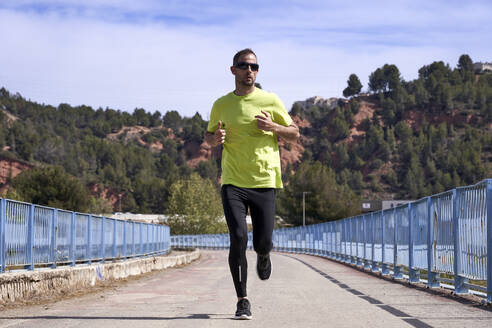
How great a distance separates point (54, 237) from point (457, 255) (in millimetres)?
7366

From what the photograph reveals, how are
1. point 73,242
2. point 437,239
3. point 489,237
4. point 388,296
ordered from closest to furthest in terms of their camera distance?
point 489,237
point 388,296
point 437,239
point 73,242

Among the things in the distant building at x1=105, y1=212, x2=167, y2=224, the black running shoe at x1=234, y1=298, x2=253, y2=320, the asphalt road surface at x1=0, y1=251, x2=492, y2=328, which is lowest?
the asphalt road surface at x1=0, y1=251, x2=492, y2=328

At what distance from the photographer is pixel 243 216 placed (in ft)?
23.0

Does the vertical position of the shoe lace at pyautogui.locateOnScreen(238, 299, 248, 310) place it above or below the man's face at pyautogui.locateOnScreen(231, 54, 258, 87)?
below

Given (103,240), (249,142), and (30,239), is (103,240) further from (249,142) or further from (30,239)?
(249,142)

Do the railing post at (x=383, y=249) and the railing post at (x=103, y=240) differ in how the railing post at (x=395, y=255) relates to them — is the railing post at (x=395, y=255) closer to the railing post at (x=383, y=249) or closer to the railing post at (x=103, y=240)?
the railing post at (x=383, y=249)

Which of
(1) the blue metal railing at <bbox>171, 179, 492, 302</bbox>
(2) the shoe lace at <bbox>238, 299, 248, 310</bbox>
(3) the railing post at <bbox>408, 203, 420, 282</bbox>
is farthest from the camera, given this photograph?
(3) the railing post at <bbox>408, 203, 420, 282</bbox>

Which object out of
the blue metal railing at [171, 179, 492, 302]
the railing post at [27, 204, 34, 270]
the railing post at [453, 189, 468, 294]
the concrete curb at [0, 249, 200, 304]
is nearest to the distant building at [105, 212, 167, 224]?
the blue metal railing at [171, 179, 492, 302]

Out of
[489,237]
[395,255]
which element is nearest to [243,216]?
[489,237]

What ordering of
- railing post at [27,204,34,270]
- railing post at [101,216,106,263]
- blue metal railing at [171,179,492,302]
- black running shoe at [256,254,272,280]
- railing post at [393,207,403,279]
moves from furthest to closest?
railing post at [101,216,106,263] < railing post at [393,207,403,279] < railing post at [27,204,34,270] < blue metal railing at [171,179,492,302] < black running shoe at [256,254,272,280]

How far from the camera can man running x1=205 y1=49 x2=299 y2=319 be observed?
703 cm

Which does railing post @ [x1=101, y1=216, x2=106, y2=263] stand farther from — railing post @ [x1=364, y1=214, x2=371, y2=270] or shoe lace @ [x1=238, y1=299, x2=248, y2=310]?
shoe lace @ [x1=238, y1=299, x2=248, y2=310]

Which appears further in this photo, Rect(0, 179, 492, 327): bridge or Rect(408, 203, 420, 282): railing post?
Rect(408, 203, 420, 282): railing post

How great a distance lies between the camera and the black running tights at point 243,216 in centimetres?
700
